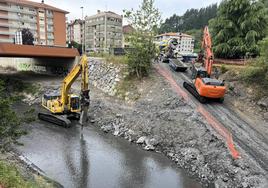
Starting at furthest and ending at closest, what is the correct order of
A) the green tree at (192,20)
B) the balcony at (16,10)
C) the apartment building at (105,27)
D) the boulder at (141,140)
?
1. the green tree at (192,20)
2. the apartment building at (105,27)
3. the balcony at (16,10)
4. the boulder at (141,140)

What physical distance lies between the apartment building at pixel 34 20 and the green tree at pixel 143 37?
45.1m

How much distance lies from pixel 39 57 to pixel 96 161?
26322 mm

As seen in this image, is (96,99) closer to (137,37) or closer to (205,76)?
(137,37)

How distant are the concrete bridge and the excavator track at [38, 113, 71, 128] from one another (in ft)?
38.1

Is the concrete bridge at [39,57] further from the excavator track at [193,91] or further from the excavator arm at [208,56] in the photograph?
the excavator arm at [208,56]

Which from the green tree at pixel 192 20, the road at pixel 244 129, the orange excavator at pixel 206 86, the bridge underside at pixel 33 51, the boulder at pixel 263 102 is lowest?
the road at pixel 244 129

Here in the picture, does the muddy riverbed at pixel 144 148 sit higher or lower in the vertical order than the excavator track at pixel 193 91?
lower

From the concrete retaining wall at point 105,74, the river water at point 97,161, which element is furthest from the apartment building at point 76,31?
the river water at point 97,161

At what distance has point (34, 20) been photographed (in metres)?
64.4

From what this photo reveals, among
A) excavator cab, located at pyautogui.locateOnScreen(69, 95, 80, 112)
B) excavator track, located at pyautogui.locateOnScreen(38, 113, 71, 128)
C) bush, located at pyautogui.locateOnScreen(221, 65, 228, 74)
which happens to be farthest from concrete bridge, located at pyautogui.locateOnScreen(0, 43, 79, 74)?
bush, located at pyautogui.locateOnScreen(221, 65, 228, 74)

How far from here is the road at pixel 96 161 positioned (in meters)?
13.4

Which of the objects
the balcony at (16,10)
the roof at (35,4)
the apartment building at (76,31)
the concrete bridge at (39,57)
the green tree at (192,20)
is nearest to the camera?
the concrete bridge at (39,57)

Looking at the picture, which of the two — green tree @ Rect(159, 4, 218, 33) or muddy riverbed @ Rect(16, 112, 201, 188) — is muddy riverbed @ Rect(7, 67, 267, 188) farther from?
green tree @ Rect(159, 4, 218, 33)

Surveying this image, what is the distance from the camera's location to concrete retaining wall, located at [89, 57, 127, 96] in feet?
92.7
